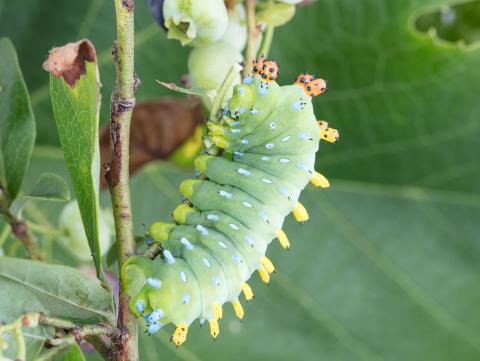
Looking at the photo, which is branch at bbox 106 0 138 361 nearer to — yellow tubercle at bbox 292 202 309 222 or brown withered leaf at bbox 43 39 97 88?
brown withered leaf at bbox 43 39 97 88

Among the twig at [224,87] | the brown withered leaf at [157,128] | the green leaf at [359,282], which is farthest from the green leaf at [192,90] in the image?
the green leaf at [359,282]

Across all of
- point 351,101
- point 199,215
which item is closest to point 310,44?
point 351,101

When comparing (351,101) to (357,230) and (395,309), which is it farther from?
(395,309)

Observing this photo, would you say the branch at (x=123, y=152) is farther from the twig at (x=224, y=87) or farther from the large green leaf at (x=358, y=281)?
the large green leaf at (x=358, y=281)

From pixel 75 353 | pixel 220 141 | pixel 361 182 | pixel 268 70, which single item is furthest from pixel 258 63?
pixel 361 182

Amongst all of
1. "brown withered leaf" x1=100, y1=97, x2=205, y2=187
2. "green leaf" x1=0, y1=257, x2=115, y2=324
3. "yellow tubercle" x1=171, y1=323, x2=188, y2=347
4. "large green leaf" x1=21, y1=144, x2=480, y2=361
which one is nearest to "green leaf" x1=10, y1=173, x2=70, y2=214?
"green leaf" x1=0, y1=257, x2=115, y2=324

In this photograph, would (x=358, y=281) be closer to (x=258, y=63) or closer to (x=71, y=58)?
(x=258, y=63)
